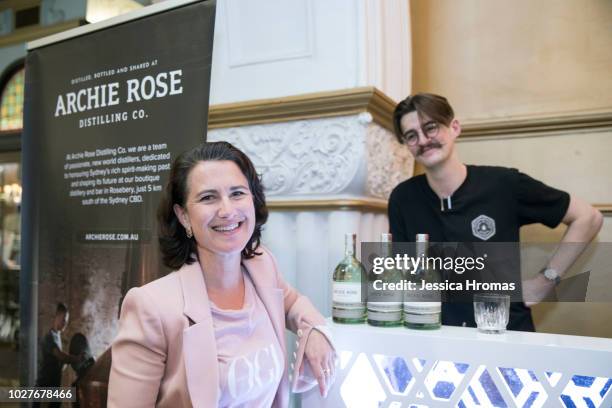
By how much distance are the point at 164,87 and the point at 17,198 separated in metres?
2.90

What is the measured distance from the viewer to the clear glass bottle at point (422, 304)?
47.6 inches

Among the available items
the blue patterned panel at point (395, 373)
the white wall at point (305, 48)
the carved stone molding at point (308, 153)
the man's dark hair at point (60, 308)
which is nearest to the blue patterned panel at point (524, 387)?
the blue patterned panel at point (395, 373)

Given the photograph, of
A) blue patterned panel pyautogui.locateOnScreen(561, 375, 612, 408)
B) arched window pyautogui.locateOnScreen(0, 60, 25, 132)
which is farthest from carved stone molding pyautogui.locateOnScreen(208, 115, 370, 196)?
arched window pyautogui.locateOnScreen(0, 60, 25, 132)

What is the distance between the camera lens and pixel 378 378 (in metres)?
1.21

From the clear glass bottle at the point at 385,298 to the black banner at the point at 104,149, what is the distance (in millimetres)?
849

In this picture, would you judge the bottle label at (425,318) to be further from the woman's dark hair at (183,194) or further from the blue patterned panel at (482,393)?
the woman's dark hair at (183,194)

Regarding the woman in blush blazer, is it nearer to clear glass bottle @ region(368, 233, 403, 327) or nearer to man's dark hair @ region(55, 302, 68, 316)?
clear glass bottle @ region(368, 233, 403, 327)

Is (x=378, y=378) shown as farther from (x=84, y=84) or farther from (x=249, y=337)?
(x=84, y=84)

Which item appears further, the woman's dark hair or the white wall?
the white wall

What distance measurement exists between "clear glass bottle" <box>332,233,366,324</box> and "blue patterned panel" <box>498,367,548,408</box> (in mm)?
371

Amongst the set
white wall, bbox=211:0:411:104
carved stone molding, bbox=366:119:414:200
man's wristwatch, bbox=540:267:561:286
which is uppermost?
white wall, bbox=211:0:411:104

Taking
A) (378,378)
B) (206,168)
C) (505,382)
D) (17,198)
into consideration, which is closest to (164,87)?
(206,168)

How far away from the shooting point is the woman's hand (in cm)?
123

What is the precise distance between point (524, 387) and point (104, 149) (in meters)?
1.72
